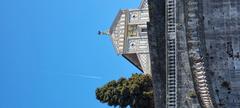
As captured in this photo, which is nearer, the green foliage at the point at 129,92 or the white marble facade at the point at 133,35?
the green foliage at the point at 129,92

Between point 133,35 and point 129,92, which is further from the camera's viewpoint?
point 133,35

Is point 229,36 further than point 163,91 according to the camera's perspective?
No

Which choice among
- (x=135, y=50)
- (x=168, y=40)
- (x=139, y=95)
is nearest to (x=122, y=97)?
(x=139, y=95)

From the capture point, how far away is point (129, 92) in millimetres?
35875

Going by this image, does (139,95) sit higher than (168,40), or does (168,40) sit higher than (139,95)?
(168,40)

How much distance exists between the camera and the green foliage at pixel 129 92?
35406mm

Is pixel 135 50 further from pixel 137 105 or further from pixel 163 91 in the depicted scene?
pixel 163 91

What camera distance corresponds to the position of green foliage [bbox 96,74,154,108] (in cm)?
3541

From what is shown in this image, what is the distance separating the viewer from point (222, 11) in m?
25.8

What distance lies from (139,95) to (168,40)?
9857 millimetres

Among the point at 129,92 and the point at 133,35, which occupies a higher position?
the point at 133,35

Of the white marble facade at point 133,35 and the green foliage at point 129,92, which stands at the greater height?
the white marble facade at point 133,35

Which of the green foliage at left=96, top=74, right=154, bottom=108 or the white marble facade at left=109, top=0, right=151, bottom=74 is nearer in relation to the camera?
the green foliage at left=96, top=74, right=154, bottom=108

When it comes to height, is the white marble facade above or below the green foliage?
above
